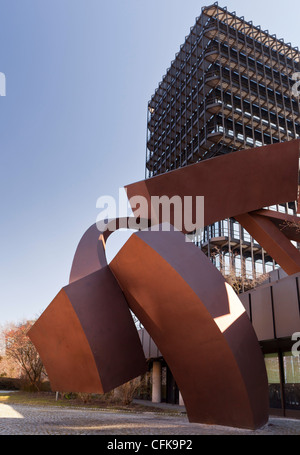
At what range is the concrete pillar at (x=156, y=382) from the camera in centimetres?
2812

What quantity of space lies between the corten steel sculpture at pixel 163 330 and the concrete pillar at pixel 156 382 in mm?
20048

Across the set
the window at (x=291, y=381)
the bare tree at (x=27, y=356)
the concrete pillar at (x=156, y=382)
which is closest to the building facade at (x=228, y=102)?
the concrete pillar at (x=156, y=382)

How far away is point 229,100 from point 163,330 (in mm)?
50434

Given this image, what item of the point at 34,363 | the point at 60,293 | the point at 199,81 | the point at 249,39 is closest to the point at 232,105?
the point at 199,81

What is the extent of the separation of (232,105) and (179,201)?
1797 inches

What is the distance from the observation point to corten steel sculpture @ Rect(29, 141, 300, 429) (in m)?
8.71

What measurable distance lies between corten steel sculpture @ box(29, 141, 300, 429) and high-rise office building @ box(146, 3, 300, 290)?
125ft

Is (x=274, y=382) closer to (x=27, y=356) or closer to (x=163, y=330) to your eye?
(x=163, y=330)

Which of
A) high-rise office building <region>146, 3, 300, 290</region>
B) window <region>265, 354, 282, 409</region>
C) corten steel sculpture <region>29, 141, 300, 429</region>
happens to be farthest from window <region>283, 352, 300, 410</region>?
high-rise office building <region>146, 3, 300, 290</region>

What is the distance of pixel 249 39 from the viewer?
5928cm

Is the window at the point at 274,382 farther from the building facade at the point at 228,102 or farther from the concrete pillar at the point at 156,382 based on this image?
the building facade at the point at 228,102

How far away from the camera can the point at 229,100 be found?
5431cm

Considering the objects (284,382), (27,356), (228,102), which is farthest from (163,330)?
(228,102)

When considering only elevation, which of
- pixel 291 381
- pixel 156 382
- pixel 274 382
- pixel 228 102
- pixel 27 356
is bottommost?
pixel 156 382
